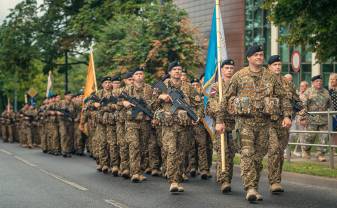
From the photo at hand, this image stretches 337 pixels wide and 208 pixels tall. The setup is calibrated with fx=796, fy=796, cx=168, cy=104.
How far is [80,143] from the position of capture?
2502 cm

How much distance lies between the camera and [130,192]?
12.4 metres

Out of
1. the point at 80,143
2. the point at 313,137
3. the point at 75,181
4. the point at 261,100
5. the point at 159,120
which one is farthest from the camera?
the point at 80,143

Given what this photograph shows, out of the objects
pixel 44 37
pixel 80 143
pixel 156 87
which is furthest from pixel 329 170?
pixel 44 37

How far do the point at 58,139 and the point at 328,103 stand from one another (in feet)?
34.2

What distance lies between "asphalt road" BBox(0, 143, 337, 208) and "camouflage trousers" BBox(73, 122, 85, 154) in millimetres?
8500

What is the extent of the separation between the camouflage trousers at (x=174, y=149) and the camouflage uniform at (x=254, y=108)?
1554 mm

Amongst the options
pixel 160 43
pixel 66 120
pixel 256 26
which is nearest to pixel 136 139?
pixel 160 43

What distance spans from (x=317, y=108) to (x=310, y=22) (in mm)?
2202

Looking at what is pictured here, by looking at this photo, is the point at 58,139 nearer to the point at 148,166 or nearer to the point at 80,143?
the point at 80,143

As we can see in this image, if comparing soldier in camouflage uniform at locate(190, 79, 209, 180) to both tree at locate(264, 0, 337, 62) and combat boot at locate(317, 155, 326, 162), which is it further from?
combat boot at locate(317, 155, 326, 162)

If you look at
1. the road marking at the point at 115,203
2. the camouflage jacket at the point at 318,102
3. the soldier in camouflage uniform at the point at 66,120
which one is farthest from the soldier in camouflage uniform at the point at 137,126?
the soldier in camouflage uniform at the point at 66,120

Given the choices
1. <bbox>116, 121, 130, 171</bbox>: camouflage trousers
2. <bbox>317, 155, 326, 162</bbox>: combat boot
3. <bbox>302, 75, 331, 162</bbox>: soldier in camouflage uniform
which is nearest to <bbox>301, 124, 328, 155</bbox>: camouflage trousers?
<bbox>302, 75, 331, 162</bbox>: soldier in camouflage uniform

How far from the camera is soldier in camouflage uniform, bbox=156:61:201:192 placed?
12.0 metres

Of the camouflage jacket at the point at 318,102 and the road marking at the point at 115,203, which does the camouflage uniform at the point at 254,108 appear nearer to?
the road marking at the point at 115,203
